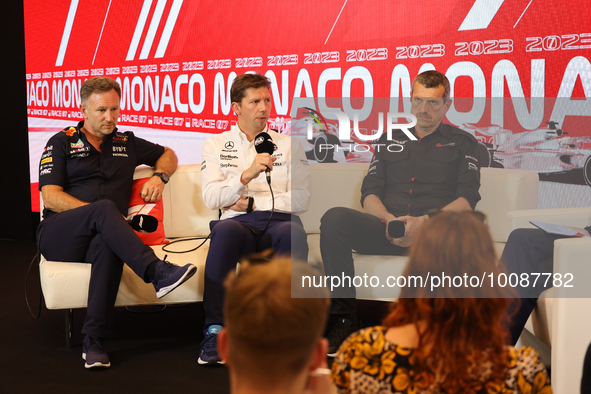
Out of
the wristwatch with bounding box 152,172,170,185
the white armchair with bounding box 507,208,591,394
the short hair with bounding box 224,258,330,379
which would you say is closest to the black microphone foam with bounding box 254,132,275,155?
the wristwatch with bounding box 152,172,170,185

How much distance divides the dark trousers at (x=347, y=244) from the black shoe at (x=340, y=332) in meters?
0.05

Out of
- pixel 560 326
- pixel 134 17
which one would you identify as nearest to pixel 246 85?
pixel 560 326

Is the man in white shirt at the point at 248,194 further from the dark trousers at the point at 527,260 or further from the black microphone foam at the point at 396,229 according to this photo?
the dark trousers at the point at 527,260

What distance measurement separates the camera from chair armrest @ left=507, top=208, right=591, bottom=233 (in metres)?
2.47

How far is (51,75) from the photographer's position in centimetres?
536

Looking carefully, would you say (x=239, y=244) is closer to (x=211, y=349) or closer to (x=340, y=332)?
(x=211, y=349)

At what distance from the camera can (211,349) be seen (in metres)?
2.42

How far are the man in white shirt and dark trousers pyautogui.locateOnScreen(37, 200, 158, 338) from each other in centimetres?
32

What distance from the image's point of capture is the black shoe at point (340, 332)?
2.52 m

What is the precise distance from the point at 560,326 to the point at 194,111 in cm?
334

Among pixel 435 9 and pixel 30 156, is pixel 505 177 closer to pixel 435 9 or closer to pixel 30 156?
pixel 435 9

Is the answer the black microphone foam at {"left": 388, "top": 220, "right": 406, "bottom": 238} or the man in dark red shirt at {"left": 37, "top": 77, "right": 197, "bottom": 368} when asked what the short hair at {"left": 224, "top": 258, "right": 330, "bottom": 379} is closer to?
the man in dark red shirt at {"left": 37, "top": 77, "right": 197, "bottom": 368}

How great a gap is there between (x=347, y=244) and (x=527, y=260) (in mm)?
757

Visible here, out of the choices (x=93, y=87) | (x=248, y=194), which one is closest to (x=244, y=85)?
(x=248, y=194)
